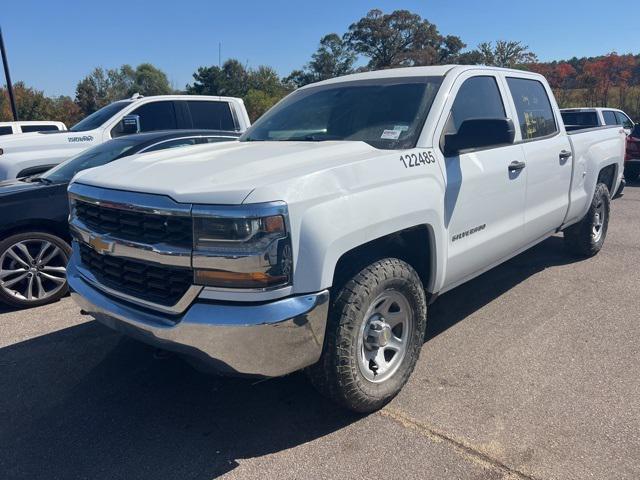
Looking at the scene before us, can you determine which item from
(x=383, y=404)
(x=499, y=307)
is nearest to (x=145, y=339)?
(x=383, y=404)

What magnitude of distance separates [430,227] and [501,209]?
39.0 inches

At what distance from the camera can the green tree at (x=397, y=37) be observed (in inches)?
2260

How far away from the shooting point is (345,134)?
12.0 ft

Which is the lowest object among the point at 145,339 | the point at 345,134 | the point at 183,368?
the point at 183,368

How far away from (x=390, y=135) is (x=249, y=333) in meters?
1.67

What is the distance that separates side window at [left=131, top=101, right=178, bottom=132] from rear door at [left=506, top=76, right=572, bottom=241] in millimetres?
5885

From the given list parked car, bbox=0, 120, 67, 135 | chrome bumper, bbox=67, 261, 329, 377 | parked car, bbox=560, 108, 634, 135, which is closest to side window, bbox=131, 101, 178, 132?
chrome bumper, bbox=67, 261, 329, 377

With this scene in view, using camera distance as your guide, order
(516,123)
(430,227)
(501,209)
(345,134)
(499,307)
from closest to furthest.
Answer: (430,227) < (345,134) < (501,209) < (516,123) < (499,307)

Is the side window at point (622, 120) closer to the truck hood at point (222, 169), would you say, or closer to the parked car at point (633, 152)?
the parked car at point (633, 152)

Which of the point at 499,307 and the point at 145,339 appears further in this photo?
the point at 499,307

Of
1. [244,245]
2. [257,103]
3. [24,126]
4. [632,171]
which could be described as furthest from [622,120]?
[257,103]

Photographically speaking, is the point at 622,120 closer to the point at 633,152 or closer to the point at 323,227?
the point at 633,152

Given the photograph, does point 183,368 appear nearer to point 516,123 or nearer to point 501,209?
point 501,209

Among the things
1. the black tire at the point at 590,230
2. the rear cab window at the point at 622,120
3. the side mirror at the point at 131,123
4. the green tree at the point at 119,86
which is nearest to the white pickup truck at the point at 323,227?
the black tire at the point at 590,230
